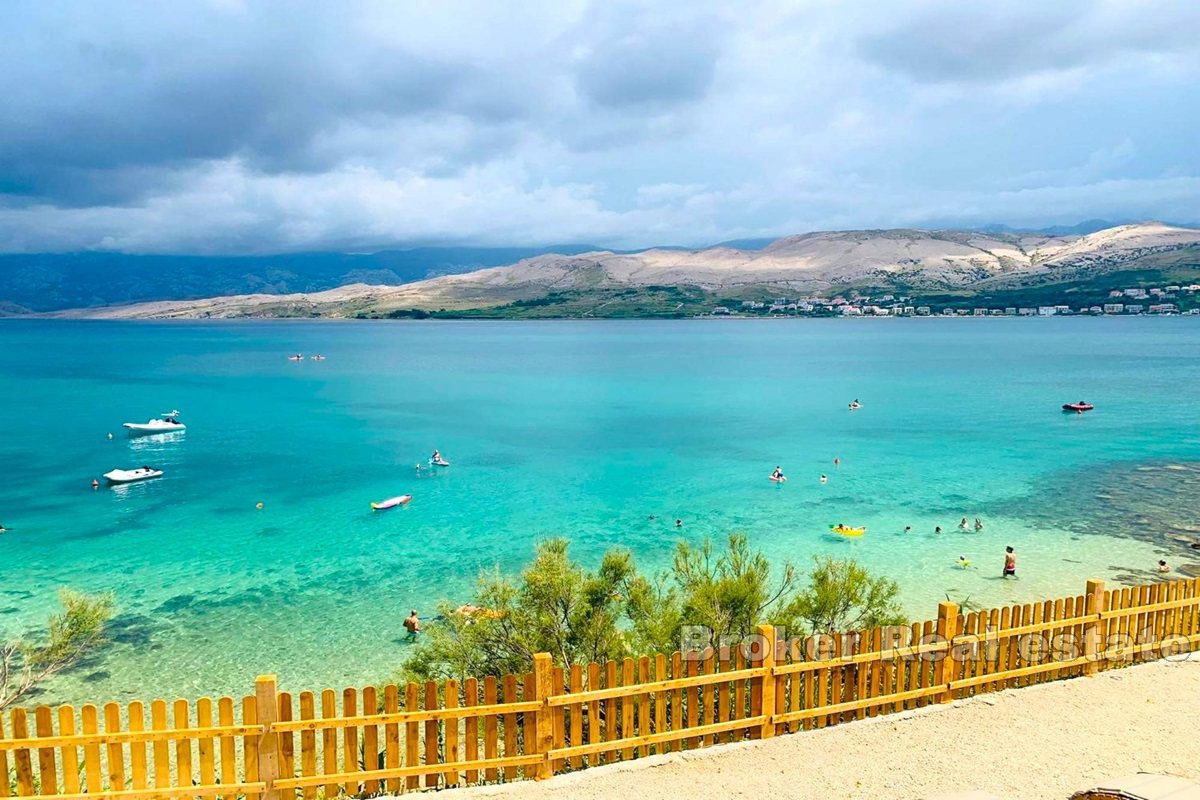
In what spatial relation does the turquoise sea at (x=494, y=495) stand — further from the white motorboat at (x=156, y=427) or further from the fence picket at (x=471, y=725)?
the fence picket at (x=471, y=725)

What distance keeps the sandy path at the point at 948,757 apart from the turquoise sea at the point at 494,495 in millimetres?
14729

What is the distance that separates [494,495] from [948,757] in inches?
1574

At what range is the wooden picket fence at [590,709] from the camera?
9789mm

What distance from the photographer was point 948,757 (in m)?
11.8

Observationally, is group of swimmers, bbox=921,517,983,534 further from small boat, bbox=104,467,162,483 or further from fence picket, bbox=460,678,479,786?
small boat, bbox=104,467,162,483

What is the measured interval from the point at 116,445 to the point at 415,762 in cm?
7025

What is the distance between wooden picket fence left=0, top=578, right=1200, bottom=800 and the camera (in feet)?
32.1

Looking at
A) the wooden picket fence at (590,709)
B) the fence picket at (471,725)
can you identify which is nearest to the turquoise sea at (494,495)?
the wooden picket fence at (590,709)

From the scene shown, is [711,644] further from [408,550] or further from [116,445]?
[116,445]

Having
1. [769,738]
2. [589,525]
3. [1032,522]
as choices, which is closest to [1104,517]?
[1032,522]

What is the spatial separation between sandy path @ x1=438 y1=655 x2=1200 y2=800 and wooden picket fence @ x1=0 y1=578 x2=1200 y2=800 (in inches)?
14.3

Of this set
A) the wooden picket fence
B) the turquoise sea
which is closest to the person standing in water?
the turquoise sea

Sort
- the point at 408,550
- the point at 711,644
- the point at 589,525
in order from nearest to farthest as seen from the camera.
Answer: the point at 711,644, the point at 408,550, the point at 589,525

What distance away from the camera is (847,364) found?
146 m
